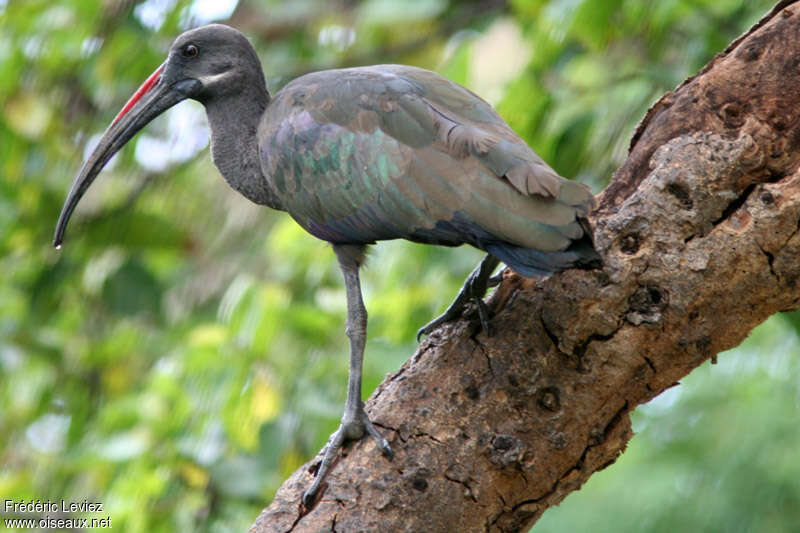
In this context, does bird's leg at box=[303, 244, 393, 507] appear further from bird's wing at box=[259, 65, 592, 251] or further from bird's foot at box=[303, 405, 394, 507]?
bird's wing at box=[259, 65, 592, 251]

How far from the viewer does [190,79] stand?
11.7ft

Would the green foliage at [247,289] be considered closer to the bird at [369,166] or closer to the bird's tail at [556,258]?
the bird at [369,166]

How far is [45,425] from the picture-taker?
6699 millimetres

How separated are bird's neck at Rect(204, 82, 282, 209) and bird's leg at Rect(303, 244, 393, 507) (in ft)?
1.20

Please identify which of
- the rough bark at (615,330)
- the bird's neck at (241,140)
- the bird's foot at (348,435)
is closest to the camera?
the rough bark at (615,330)

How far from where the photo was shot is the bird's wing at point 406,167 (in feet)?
8.77

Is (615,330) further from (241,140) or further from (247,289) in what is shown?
(247,289)

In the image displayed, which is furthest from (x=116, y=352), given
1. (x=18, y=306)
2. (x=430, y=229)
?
(x=430, y=229)

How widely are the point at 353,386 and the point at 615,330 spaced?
0.80 metres

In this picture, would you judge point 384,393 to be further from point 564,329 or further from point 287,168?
point 287,168

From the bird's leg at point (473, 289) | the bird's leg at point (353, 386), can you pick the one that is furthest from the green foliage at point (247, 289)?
the bird's leg at point (473, 289)

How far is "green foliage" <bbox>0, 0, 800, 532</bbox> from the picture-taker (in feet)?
13.6

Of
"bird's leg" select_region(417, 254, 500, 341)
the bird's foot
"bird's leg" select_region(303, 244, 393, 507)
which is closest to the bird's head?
"bird's leg" select_region(303, 244, 393, 507)

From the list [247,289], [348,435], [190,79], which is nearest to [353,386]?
[348,435]
